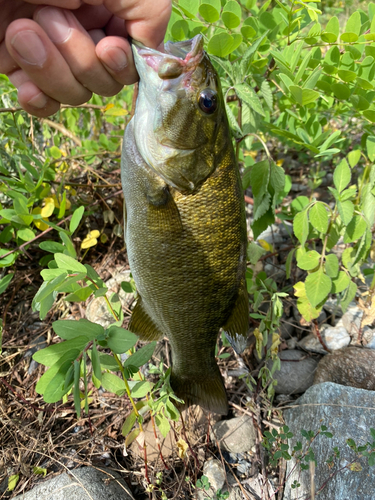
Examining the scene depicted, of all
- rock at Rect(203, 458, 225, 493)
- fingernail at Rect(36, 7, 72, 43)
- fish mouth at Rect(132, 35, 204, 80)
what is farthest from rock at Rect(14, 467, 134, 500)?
fingernail at Rect(36, 7, 72, 43)

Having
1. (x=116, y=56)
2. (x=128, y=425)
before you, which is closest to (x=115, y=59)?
(x=116, y=56)

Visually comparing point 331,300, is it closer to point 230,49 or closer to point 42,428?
point 230,49

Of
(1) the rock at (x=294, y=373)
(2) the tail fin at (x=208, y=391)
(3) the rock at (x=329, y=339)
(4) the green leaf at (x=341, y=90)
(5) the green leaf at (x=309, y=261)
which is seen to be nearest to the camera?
(4) the green leaf at (x=341, y=90)

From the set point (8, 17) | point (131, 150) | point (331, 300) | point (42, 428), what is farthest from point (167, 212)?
point (331, 300)

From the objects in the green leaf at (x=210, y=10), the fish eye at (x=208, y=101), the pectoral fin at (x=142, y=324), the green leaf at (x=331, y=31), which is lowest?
the pectoral fin at (x=142, y=324)

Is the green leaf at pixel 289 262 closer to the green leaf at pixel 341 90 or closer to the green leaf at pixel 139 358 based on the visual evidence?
the green leaf at pixel 341 90

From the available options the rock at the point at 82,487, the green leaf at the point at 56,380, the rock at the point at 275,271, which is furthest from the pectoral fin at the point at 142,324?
the rock at the point at 275,271

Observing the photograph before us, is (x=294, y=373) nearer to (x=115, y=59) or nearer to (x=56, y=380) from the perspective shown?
(x=56, y=380)
